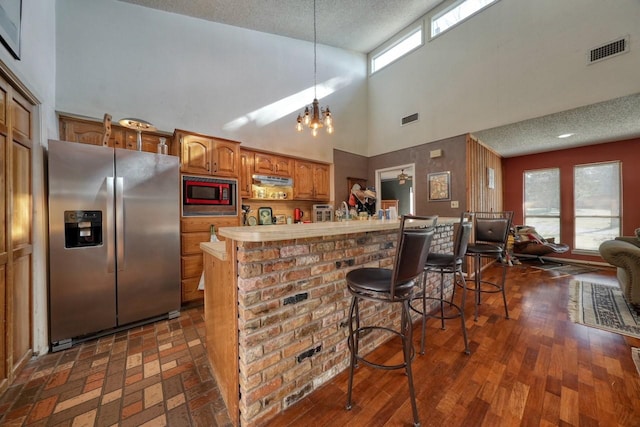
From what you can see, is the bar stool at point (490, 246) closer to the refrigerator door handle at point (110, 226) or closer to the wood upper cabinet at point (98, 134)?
the refrigerator door handle at point (110, 226)

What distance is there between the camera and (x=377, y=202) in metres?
5.38

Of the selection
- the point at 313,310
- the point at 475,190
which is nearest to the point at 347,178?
the point at 475,190

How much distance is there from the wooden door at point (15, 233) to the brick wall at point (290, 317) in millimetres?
1704

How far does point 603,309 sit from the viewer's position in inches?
101

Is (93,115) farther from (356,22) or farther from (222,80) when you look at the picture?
(356,22)

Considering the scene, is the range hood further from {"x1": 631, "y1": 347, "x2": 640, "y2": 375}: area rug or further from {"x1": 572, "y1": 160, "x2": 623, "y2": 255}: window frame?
{"x1": 572, "y1": 160, "x2": 623, "y2": 255}: window frame

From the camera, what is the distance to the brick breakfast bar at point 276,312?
3.85ft

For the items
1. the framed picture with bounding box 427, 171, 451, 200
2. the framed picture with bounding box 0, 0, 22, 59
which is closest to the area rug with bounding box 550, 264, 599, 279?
the framed picture with bounding box 427, 171, 451, 200

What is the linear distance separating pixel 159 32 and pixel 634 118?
22.5 ft

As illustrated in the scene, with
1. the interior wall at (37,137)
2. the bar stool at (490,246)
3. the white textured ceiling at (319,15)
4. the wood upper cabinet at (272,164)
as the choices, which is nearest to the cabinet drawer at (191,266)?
the interior wall at (37,137)

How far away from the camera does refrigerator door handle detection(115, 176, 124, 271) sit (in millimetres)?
2188

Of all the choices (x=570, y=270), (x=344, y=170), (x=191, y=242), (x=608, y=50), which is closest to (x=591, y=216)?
(x=570, y=270)

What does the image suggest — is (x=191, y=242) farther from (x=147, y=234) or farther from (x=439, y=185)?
(x=439, y=185)

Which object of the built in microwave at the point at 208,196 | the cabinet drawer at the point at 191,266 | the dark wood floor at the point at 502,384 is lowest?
the dark wood floor at the point at 502,384
